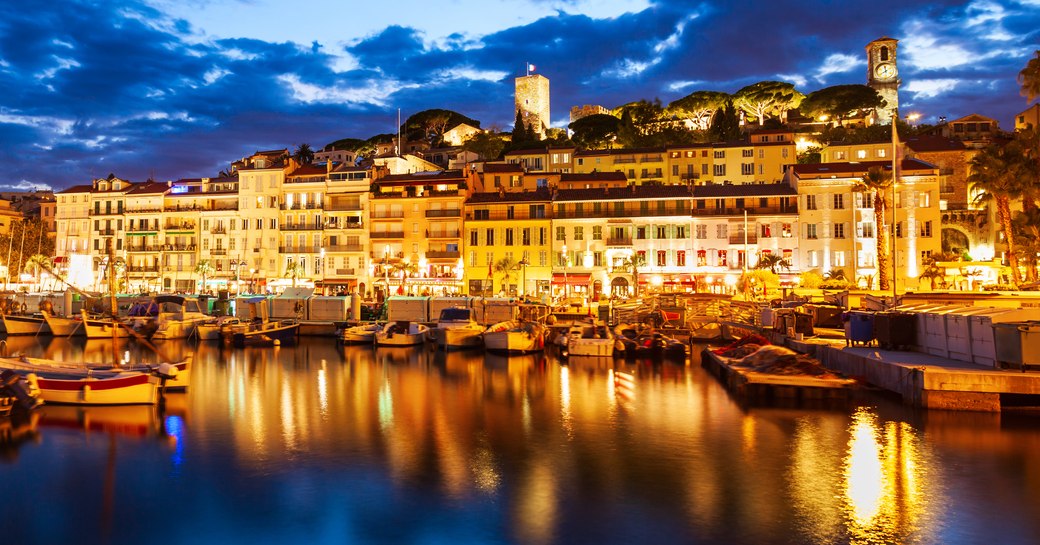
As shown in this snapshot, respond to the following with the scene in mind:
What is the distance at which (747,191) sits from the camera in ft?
222

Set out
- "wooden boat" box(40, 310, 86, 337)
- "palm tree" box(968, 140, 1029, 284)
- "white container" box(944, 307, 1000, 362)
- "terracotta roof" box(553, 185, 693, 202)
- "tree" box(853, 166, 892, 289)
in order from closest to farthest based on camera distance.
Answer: "white container" box(944, 307, 1000, 362) → "tree" box(853, 166, 892, 289) → "wooden boat" box(40, 310, 86, 337) → "palm tree" box(968, 140, 1029, 284) → "terracotta roof" box(553, 185, 693, 202)

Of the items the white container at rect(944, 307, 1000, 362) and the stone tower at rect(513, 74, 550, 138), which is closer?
the white container at rect(944, 307, 1000, 362)

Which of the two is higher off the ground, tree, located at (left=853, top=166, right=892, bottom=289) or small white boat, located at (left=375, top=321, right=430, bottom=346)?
tree, located at (left=853, top=166, right=892, bottom=289)

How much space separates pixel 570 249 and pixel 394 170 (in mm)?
33483

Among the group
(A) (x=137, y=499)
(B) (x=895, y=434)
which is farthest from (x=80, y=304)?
(B) (x=895, y=434)

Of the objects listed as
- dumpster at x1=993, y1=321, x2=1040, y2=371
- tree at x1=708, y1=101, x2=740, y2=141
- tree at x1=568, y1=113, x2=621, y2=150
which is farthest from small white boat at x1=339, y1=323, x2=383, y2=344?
tree at x1=708, y1=101, x2=740, y2=141

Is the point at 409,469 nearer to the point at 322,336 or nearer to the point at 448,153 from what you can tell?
the point at 322,336

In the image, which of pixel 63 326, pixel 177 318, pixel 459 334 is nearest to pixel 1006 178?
pixel 459 334

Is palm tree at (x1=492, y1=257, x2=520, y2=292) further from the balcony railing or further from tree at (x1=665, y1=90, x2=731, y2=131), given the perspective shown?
tree at (x1=665, y1=90, x2=731, y2=131)

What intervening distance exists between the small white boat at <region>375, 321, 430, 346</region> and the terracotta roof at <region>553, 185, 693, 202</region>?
97.2 ft

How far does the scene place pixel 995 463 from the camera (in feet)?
57.2

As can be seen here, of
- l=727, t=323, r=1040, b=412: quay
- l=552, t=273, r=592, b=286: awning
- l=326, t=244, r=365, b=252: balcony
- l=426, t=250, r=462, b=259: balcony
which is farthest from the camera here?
l=326, t=244, r=365, b=252: balcony

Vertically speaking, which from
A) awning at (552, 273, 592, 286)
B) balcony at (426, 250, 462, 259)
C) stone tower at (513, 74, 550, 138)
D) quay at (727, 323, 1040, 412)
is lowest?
quay at (727, 323, 1040, 412)

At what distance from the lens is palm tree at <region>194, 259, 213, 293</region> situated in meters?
75.2
